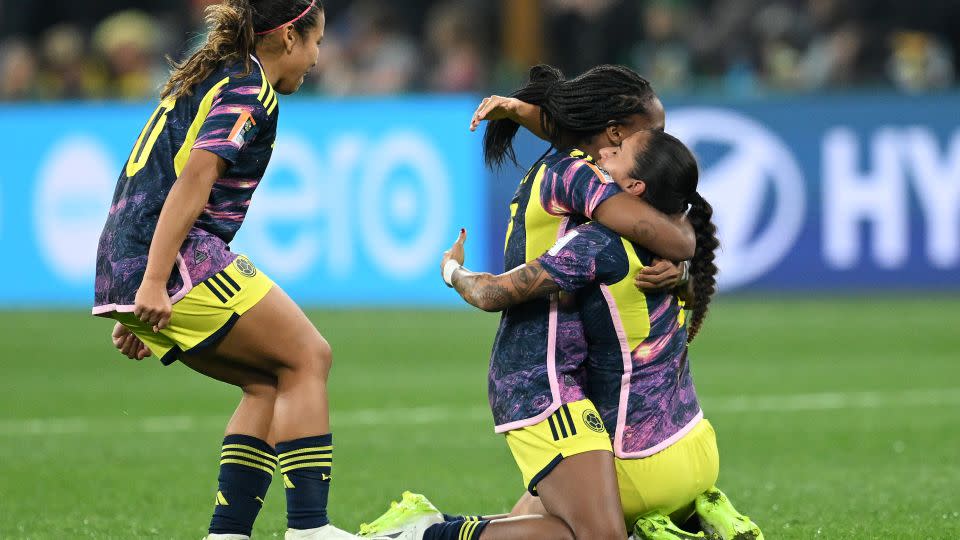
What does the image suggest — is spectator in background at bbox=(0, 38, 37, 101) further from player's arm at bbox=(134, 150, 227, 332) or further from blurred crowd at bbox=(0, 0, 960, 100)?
player's arm at bbox=(134, 150, 227, 332)

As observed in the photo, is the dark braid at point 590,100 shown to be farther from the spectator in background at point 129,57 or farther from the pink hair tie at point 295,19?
the spectator in background at point 129,57

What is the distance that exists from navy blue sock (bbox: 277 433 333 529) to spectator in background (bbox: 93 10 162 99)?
11.2m

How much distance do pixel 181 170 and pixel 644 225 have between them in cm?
144

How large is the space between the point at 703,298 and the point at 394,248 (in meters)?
9.82

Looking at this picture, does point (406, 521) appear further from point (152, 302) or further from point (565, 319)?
point (152, 302)

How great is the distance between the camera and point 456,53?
1620 cm

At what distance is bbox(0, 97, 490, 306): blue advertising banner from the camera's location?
1455 cm

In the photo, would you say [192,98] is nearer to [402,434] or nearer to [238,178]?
[238,178]

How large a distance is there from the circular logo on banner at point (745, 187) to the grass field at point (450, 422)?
20.1 inches

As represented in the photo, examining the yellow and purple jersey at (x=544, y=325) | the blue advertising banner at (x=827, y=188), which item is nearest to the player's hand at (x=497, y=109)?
the yellow and purple jersey at (x=544, y=325)

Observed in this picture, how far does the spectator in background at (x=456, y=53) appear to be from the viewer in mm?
15727

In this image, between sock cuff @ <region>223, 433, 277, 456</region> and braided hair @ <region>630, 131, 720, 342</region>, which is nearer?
braided hair @ <region>630, 131, 720, 342</region>

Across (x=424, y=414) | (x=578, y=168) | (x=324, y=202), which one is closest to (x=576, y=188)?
(x=578, y=168)

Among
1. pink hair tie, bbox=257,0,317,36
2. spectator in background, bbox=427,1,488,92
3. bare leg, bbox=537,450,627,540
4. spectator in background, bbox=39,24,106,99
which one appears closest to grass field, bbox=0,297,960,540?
bare leg, bbox=537,450,627,540
